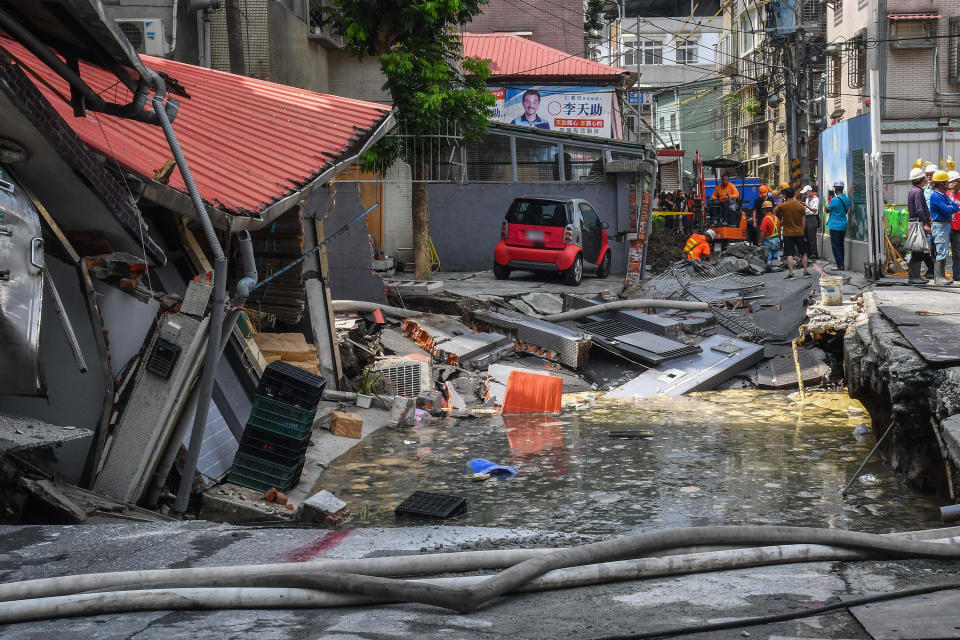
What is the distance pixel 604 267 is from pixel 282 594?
18.2 m

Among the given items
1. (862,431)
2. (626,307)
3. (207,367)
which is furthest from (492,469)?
(626,307)

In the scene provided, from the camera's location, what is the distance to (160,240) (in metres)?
7.76

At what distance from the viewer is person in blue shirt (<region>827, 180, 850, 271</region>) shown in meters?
17.7

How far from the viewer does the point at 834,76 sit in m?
34.6

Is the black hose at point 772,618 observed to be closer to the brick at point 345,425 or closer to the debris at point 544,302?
the brick at point 345,425

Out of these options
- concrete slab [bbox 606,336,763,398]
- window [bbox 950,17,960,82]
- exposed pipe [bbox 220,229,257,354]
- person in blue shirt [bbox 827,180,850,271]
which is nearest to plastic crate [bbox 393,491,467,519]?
exposed pipe [bbox 220,229,257,354]

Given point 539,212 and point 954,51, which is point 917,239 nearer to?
point 539,212

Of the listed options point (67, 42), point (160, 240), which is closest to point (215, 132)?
point (160, 240)

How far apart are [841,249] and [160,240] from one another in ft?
46.5

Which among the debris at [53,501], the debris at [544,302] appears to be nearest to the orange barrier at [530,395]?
the debris at [544,302]

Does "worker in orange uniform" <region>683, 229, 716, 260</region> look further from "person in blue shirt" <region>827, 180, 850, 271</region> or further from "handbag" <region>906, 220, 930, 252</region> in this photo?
"handbag" <region>906, 220, 930, 252</region>

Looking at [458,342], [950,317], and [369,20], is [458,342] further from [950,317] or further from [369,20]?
[369,20]

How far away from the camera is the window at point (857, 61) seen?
2979 cm

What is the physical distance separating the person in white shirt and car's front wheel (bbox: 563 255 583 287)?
453cm
